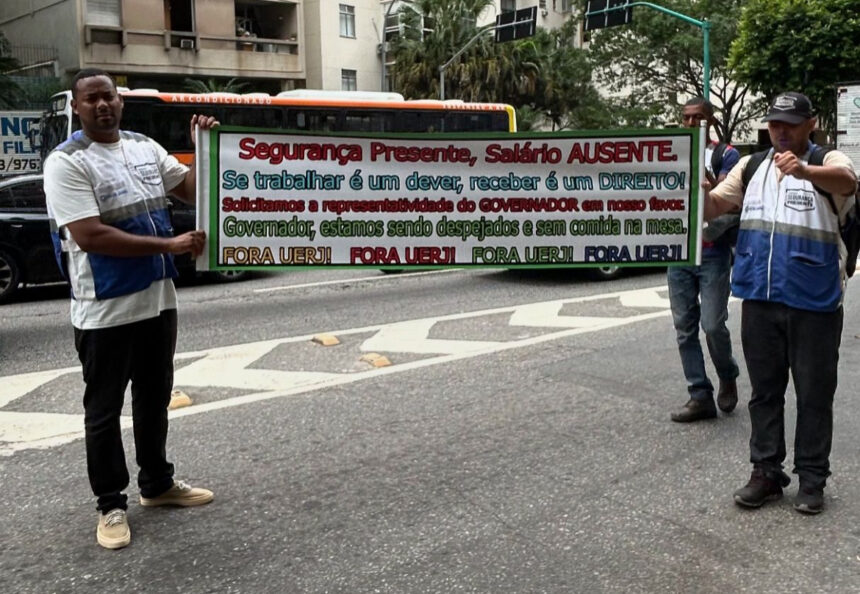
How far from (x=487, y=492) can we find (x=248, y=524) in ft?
3.67

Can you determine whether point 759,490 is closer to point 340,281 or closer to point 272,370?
point 272,370

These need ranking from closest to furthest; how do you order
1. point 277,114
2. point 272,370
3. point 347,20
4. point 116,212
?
point 116,212
point 272,370
point 277,114
point 347,20

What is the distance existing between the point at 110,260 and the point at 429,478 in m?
1.85

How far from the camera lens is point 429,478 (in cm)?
458

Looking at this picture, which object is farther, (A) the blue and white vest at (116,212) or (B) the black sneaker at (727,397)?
(B) the black sneaker at (727,397)

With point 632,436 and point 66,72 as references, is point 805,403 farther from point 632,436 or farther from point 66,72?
point 66,72

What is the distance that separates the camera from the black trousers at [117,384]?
3.84 meters

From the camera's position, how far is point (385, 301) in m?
10.5

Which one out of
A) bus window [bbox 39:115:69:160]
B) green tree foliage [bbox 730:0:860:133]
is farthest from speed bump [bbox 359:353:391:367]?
green tree foliage [bbox 730:0:860:133]

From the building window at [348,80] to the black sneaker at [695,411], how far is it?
35.8m

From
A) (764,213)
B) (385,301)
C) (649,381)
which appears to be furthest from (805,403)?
(385,301)

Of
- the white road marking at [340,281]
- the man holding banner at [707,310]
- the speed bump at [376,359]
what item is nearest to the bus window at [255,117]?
the white road marking at [340,281]

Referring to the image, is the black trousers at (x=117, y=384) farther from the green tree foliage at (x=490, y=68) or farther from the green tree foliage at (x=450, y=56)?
the green tree foliage at (x=450, y=56)

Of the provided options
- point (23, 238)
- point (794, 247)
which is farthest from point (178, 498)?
point (23, 238)
